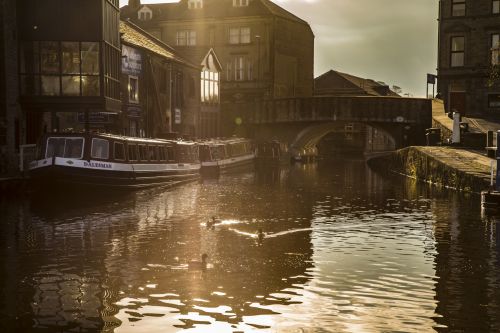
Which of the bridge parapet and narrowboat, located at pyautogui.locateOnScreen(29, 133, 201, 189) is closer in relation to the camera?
narrowboat, located at pyautogui.locateOnScreen(29, 133, 201, 189)

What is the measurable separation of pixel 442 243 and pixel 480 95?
37.7 metres

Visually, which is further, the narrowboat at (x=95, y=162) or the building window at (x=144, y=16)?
→ the building window at (x=144, y=16)

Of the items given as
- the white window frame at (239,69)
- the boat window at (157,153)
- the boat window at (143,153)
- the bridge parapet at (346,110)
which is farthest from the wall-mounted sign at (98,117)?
the white window frame at (239,69)

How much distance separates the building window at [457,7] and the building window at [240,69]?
25.6m

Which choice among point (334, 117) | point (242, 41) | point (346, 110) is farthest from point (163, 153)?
point (242, 41)

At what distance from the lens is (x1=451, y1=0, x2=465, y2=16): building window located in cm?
5434

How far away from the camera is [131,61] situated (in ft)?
155

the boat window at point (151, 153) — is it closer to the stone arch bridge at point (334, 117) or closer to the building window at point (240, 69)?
the stone arch bridge at point (334, 117)

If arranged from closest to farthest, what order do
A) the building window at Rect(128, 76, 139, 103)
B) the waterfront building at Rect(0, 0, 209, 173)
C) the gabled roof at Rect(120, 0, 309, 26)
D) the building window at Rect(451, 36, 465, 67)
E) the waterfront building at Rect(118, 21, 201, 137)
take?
1. the waterfront building at Rect(0, 0, 209, 173)
2. the waterfront building at Rect(118, 21, 201, 137)
3. the building window at Rect(128, 76, 139, 103)
4. the building window at Rect(451, 36, 465, 67)
5. the gabled roof at Rect(120, 0, 309, 26)

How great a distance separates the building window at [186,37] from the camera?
7838cm

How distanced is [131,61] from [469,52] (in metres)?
27.0

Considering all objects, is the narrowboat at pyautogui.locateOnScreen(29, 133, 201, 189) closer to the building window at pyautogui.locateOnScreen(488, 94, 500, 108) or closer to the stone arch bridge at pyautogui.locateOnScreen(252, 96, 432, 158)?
the stone arch bridge at pyautogui.locateOnScreen(252, 96, 432, 158)

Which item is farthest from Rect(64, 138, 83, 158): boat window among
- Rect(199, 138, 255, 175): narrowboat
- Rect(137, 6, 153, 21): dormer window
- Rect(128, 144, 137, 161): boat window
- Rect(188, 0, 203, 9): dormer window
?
Rect(137, 6, 153, 21): dormer window

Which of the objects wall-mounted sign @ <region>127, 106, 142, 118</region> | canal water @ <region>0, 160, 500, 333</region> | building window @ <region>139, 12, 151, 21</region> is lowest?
canal water @ <region>0, 160, 500, 333</region>
